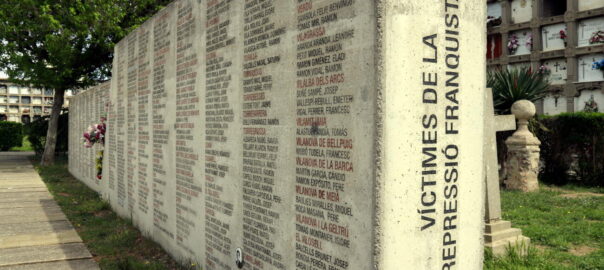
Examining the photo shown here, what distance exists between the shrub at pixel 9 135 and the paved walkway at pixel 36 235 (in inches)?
740

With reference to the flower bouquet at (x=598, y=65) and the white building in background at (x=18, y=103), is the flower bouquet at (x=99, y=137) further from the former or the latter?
the white building in background at (x=18, y=103)

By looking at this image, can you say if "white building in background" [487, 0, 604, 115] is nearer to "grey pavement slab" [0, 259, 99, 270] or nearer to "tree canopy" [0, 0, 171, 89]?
"tree canopy" [0, 0, 171, 89]

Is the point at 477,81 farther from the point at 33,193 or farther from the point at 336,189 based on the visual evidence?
the point at 33,193

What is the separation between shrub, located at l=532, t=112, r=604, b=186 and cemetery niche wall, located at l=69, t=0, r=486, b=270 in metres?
9.15

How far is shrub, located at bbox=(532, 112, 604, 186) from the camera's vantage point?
10.4 metres

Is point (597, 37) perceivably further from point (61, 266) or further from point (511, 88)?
point (61, 266)

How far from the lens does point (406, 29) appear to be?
2.45m

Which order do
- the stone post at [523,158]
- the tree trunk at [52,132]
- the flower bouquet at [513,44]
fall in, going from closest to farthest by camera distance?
1. the stone post at [523,158]
2. the tree trunk at [52,132]
3. the flower bouquet at [513,44]

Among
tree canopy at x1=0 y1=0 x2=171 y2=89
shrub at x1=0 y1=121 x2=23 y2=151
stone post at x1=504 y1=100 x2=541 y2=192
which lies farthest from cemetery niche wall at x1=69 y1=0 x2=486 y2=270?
shrub at x1=0 y1=121 x2=23 y2=151

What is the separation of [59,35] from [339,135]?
47.0 ft

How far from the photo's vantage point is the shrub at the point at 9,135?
86.8 feet

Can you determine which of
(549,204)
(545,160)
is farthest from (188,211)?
(545,160)

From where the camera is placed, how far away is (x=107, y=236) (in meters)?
6.61

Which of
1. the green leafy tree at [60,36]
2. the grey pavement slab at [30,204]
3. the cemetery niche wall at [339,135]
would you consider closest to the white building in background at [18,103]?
the green leafy tree at [60,36]
